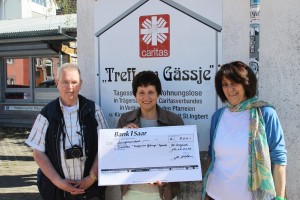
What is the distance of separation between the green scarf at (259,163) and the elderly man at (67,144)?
4.17 feet

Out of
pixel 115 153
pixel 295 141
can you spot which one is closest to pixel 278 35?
pixel 295 141

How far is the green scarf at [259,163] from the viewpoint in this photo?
2.48 m

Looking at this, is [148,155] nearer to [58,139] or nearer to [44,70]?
[58,139]

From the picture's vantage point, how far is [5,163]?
27.0 ft

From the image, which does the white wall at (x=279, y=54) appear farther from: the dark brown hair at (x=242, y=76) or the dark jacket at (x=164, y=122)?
the dark jacket at (x=164, y=122)

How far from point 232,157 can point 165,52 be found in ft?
4.25

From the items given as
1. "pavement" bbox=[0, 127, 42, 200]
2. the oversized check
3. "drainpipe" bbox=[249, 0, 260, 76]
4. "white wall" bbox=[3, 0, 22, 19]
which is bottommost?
"pavement" bbox=[0, 127, 42, 200]

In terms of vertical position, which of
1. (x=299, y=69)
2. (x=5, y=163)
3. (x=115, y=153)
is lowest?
(x=5, y=163)

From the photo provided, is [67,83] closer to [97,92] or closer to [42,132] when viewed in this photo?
[42,132]

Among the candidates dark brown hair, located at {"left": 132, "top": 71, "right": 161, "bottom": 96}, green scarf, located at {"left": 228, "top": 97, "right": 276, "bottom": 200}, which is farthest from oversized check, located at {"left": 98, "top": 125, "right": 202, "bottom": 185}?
green scarf, located at {"left": 228, "top": 97, "right": 276, "bottom": 200}

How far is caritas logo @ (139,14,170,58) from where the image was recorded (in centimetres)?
347

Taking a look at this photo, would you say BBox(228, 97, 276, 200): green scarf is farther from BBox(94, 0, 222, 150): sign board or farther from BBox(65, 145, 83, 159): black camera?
BBox(65, 145, 83, 159): black camera

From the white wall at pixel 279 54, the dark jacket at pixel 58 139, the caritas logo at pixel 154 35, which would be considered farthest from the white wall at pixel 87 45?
the white wall at pixel 279 54

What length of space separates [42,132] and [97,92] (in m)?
0.91
